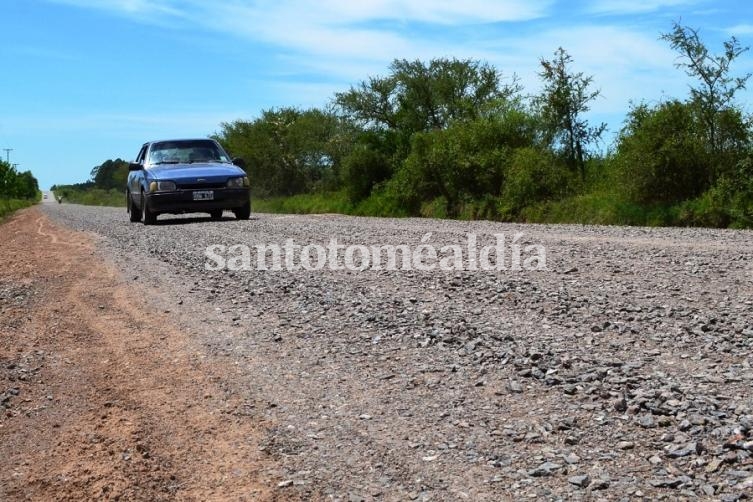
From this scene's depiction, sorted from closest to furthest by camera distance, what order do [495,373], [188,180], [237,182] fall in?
[495,373] < [188,180] < [237,182]

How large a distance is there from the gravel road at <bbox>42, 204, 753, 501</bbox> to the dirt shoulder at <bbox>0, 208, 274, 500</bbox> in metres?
0.18

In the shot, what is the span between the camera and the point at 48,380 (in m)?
5.50

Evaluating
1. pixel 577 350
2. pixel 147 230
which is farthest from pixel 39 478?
pixel 147 230

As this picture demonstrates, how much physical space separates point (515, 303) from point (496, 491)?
12.0 feet

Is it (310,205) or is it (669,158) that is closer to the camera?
(669,158)

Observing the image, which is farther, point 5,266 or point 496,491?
point 5,266

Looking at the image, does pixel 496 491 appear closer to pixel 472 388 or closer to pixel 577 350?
pixel 472 388

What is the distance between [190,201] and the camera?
17.9m

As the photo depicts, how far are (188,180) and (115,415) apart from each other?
13659 mm

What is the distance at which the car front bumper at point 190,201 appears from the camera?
704 inches

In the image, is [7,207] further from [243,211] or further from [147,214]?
[243,211]

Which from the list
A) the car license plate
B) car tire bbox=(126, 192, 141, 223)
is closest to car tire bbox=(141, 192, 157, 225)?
the car license plate

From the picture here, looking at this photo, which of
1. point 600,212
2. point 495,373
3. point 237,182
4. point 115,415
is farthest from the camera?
point 600,212

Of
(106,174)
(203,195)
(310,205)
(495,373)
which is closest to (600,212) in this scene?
(203,195)
